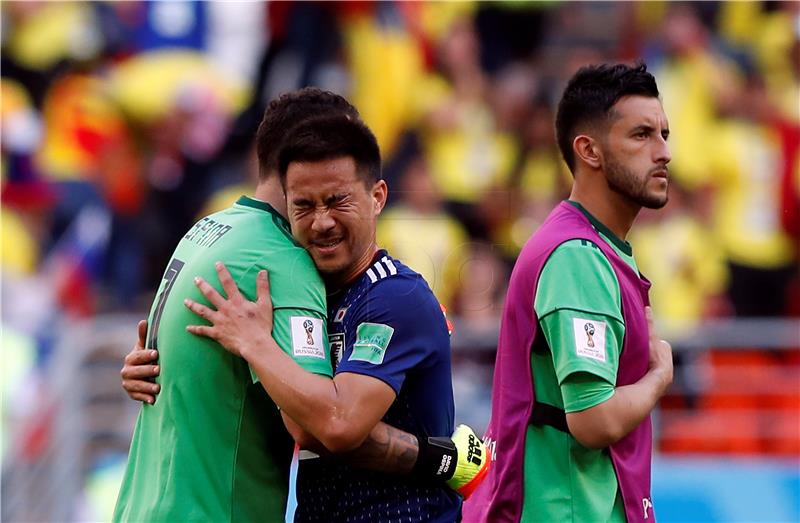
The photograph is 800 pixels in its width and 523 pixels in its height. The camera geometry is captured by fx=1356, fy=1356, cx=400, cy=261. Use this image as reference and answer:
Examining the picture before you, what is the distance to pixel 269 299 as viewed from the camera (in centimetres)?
378

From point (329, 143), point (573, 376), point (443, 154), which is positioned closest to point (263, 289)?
point (329, 143)

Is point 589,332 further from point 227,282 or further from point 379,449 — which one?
point 227,282

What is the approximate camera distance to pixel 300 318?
3732mm

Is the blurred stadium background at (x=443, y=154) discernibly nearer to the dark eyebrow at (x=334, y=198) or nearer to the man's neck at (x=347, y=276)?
the man's neck at (x=347, y=276)

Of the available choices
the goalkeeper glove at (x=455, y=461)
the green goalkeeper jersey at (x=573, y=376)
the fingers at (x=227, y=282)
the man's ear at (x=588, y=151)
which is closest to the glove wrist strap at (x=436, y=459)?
the goalkeeper glove at (x=455, y=461)

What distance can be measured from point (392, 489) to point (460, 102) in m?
7.50

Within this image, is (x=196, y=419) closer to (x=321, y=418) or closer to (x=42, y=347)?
(x=321, y=418)

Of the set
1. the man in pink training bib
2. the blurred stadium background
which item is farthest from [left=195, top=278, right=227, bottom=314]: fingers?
the blurred stadium background

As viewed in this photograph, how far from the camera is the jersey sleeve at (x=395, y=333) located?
3768mm

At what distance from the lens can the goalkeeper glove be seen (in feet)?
12.7

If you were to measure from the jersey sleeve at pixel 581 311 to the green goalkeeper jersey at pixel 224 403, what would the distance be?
2.26 feet

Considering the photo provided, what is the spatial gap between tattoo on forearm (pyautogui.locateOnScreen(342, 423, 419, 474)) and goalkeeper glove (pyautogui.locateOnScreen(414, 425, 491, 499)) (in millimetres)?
36

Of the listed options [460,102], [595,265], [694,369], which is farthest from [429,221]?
[595,265]

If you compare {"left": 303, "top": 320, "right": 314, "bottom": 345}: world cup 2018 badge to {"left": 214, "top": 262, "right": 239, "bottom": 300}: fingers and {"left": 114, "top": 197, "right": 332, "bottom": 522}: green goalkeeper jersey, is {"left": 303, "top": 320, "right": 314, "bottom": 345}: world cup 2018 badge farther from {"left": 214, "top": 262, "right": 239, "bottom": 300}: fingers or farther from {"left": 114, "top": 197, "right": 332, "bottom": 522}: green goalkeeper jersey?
{"left": 214, "top": 262, "right": 239, "bottom": 300}: fingers
